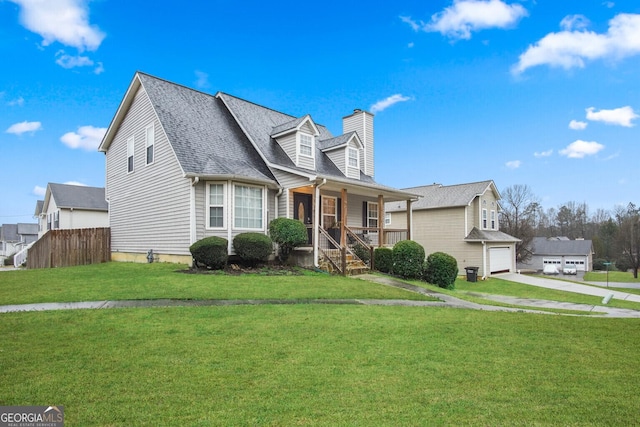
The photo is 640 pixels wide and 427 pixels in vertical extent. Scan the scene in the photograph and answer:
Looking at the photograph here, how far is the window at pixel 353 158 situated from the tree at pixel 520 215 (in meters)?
27.7

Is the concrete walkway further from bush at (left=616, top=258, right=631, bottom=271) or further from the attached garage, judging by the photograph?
bush at (left=616, top=258, right=631, bottom=271)

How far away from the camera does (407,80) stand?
1927 cm

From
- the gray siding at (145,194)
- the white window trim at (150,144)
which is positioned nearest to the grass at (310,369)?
the gray siding at (145,194)

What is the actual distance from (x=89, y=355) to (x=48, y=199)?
35585 millimetres

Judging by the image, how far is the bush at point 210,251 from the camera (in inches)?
531

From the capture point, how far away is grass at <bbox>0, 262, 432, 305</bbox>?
928 centimetres

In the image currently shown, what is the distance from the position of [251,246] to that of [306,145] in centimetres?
651

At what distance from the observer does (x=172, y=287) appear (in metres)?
10.4

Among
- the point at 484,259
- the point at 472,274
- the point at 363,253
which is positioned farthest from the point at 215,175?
the point at 484,259

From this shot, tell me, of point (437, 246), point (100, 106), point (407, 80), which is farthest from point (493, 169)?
point (100, 106)

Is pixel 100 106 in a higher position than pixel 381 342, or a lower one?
higher

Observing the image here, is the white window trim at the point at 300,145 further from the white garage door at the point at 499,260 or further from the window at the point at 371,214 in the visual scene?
the white garage door at the point at 499,260

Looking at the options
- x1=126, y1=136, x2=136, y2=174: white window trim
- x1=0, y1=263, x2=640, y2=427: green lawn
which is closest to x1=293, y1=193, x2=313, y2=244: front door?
x1=126, y1=136, x2=136, y2=174: white window trim

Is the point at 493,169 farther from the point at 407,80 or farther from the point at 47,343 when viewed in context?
the point at 47,343
